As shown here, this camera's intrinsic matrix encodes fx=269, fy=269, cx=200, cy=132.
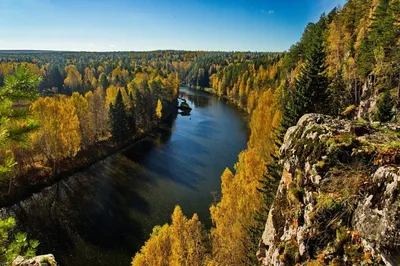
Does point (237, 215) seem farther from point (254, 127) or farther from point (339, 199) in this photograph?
point (254, 127)

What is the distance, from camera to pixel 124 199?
109 ft

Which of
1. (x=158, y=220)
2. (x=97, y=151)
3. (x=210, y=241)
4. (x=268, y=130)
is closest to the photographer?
(x=210, y=241)

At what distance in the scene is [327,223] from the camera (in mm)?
7324

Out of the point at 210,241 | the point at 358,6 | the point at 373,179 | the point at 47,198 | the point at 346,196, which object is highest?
the point at 358,6

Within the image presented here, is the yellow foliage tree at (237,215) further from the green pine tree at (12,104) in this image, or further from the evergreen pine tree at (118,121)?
the evergreen pine tree at (118,121)

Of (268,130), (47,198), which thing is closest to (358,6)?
(268,130)

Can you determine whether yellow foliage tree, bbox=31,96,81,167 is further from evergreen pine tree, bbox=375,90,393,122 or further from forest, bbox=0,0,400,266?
evergreen pine tree, bbox=375,90,393,122

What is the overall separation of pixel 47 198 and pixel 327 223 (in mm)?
34305

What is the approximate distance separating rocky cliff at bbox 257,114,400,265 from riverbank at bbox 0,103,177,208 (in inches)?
1307

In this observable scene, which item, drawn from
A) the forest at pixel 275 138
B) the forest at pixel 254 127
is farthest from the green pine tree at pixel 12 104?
the forest at pixel 275 138

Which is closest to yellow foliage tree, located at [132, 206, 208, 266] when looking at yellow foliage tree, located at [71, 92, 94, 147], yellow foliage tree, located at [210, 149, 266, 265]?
yellow foliage tree, located at [210, 149, 266, 265]

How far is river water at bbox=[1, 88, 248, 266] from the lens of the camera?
25750 millimetres

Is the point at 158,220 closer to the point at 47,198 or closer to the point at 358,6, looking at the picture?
the point at 47,198

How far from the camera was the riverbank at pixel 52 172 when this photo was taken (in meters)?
32.3
